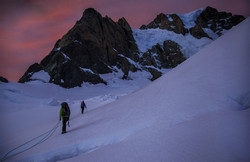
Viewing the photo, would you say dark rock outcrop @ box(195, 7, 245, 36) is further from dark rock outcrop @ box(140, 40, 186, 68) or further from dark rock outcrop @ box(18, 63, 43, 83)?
dark rock outcrop @ box(18, 63, 43, 83)

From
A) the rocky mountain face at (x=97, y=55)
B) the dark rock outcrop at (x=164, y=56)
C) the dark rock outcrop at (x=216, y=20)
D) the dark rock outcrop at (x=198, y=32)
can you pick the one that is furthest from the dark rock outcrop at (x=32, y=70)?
the dark rock outcrop at (x=216, y=20)

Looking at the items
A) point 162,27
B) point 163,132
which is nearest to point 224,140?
point 163,132

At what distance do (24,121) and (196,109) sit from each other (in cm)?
1678

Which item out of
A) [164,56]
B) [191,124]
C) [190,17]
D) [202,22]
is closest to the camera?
[191,124]

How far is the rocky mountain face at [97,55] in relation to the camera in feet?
233

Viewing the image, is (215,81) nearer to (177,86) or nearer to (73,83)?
Result: (177,86)

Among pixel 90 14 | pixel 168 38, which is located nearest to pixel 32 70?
pixel 90 14

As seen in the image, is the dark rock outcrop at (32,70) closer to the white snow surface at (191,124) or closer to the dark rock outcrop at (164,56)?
the dark rock outcrop at (164,56)

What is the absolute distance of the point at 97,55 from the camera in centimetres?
8675

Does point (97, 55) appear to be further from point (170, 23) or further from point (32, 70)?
point (170, 23)

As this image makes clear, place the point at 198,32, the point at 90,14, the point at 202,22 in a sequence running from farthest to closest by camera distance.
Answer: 1. the point at 202,22
2. the point at 198,32
3. the point at 90,14

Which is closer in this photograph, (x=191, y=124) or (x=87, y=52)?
(x=191, y=124)

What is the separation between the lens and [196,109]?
A: 5.26m

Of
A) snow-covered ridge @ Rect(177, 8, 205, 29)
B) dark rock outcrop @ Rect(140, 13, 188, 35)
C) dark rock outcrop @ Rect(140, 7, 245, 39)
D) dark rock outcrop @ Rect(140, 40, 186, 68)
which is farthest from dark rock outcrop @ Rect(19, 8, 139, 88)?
snow-covered ridge @ Rect(177, 8, 205, 29)
